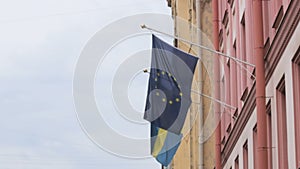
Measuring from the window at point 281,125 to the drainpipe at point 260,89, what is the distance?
0.34 m

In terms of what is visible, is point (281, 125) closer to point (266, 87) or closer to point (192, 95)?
point (266, 87)

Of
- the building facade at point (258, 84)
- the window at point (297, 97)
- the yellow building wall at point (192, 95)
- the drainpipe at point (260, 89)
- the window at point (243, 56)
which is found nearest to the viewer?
the window at point (297, 97)

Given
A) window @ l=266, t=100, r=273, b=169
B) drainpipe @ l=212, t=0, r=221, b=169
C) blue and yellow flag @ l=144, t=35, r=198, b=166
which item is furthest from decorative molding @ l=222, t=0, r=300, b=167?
drainpipe @ l=212, t=0, r=221, b=169

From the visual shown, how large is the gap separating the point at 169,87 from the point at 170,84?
0.35 ft

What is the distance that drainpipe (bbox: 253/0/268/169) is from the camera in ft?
61.2

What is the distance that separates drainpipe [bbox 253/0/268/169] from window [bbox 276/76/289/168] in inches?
13.4

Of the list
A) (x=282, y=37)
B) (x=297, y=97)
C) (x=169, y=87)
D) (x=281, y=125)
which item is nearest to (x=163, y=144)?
(x=169, y=87)

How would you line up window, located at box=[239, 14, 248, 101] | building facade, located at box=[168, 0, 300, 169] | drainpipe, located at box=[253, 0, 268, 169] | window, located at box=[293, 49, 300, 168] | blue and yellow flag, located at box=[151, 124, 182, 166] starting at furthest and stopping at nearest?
blue and yellow flag, located at box=[151, 124, 182, 166] < window, located at box=[239, 14, 248, 101] < drainpipe, located at box=[253, 0, 268, 169] < building facade, located at box=[168, 0, 300, 169] < window, located at box=[293, 49, 300, 168]

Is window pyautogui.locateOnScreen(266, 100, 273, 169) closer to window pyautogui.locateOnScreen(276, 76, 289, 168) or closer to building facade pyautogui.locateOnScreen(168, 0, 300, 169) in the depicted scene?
building facade pyautogui.locateOnScreen(168, 0, 300, 169)

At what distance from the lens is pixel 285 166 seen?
1809 cm

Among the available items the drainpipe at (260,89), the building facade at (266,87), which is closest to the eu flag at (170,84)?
the building facade at (266,87)

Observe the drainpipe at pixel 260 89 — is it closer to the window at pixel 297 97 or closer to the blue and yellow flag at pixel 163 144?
the window at pixel 297 97

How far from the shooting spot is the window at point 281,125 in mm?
18156

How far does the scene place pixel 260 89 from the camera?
19.2 metres
